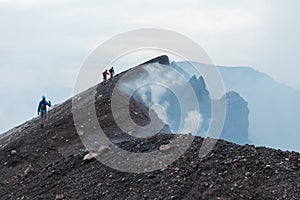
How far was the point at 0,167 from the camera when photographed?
2200 centimetres

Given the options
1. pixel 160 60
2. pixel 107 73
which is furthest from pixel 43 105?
pixel 160 60

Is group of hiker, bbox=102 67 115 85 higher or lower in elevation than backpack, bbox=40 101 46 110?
higher

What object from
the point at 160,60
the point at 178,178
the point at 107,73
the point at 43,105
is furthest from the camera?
the point at 160,60

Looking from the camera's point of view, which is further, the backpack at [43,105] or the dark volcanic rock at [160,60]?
the dark volcanic rock at [160,60]

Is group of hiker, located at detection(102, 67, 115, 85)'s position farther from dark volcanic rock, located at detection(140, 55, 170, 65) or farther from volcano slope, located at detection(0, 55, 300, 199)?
volcano slope, located at detection(0, 55, 300, 199)

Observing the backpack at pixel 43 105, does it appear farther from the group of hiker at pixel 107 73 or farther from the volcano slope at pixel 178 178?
the group of hiker at pixel 107 73

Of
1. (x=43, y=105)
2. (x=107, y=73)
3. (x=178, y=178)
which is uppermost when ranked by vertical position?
(x=107, y=73)

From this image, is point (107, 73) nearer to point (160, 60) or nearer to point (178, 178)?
point (160, 60)

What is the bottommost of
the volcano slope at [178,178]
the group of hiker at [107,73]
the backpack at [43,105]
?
the volcano slope at [178,178]

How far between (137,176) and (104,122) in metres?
11.6

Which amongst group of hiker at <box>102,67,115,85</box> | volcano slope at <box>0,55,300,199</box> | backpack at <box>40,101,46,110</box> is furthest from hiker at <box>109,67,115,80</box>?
volcano slope at <box>0,55,300,199</box>

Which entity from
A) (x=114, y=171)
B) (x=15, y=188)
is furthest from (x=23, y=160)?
(x=114, y=171)

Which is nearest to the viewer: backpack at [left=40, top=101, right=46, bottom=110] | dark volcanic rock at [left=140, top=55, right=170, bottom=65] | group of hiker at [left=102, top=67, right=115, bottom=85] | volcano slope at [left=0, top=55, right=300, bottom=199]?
volcano slope at [left=0, top=55, right=300, bottom=199]

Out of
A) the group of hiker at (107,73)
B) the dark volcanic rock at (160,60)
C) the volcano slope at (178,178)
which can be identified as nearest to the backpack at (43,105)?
the volcano slope at (178,178)
